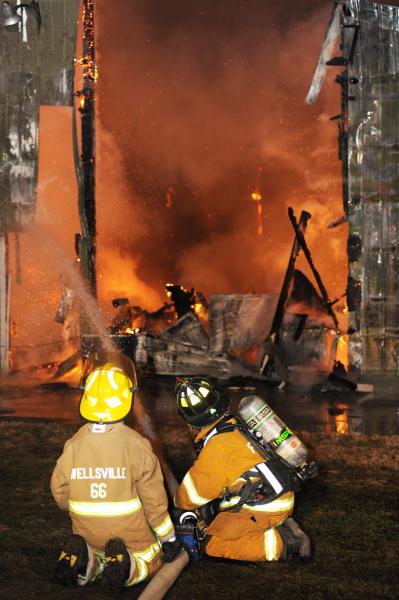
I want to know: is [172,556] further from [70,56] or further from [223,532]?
[70,56]

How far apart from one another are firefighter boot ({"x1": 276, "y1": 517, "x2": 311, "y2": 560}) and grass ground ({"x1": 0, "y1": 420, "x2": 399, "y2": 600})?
9 centimetres

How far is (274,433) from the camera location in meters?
5.25

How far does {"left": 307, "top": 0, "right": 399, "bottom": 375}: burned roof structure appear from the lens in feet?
49.1

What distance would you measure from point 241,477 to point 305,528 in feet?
5.15

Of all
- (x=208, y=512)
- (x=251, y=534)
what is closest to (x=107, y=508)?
(x=208, y=512)

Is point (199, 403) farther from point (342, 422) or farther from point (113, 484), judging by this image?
point (342, 422)

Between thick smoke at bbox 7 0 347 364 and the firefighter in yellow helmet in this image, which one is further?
thick smoke at bbox 7 0 347 364

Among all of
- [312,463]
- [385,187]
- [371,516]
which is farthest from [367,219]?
[312,463]

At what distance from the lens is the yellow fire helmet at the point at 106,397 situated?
4.64 metres

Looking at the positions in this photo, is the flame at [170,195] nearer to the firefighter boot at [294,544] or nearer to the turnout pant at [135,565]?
the firefighter boot at [294,544]

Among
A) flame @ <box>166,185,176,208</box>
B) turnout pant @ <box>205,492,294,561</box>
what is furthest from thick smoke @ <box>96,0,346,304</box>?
turnout pant @ <box>205,492,294,561</box>

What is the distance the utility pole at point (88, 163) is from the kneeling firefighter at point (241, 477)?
1205cm

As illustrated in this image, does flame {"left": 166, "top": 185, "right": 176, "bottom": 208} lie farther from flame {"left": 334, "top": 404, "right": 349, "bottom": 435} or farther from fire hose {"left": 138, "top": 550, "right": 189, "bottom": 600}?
fire hose {"left": 138, "top": 550, "right": 189, "bottom": 600}

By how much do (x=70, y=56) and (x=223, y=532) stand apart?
13862 millimetres
